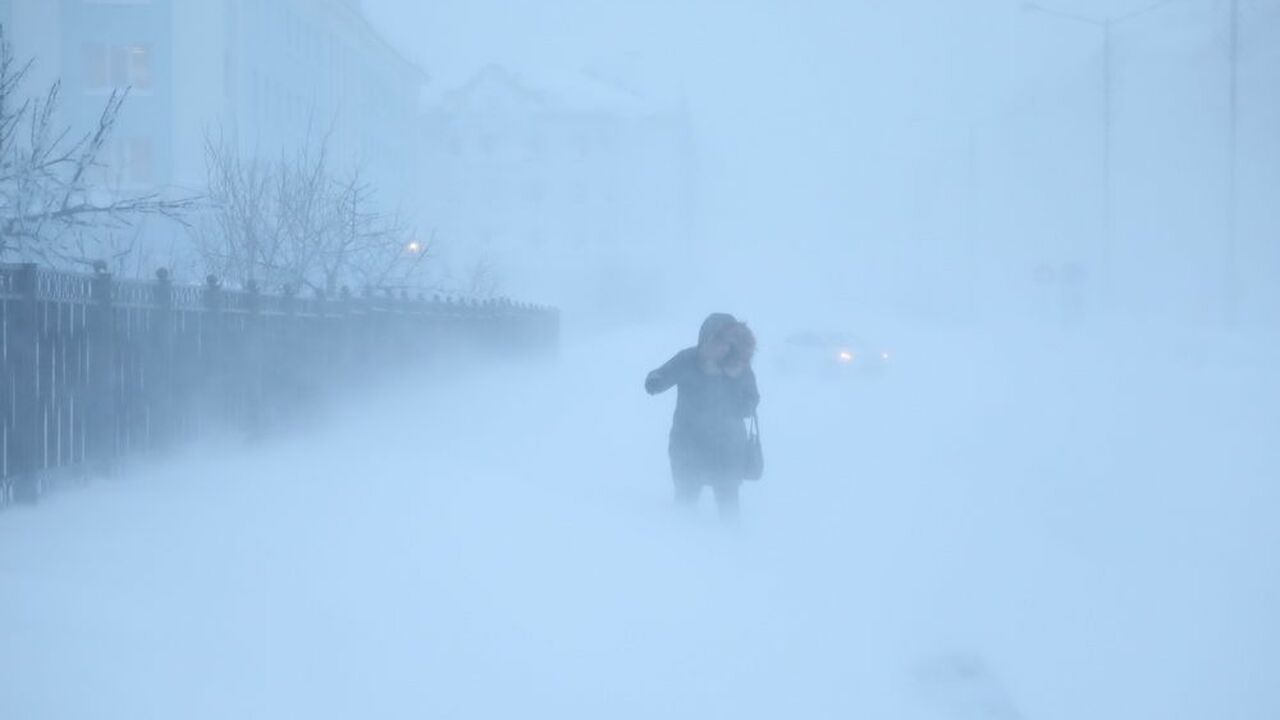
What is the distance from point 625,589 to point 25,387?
3.72m

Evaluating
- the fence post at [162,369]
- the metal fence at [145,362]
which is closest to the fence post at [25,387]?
→ the metal fence at [145,362]

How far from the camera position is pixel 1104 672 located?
22.5 feet

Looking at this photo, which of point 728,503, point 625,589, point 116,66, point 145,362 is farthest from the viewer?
point 116,66

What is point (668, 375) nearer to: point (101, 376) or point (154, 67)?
point (101, 376)

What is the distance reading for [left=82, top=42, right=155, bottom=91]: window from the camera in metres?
44.1

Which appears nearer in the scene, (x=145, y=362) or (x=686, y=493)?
(x=686, y=493)

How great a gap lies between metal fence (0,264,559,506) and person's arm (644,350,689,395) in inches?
145

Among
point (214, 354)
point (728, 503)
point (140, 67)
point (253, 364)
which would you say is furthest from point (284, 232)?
point (140, 67)

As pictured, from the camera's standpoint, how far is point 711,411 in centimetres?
925

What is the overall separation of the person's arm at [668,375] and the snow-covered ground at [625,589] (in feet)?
3.44

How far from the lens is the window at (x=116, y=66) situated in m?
44.1

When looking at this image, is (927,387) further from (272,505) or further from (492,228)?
(492,228)

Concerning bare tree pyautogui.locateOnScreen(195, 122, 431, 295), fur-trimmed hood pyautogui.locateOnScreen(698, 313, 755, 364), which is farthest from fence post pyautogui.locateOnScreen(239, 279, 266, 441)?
bare tree pyautogui.locateOnScreen(195, 122, 431, 295)

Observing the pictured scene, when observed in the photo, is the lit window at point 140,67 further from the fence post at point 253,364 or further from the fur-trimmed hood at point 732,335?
the fur-trimmed hood at point 732,335
